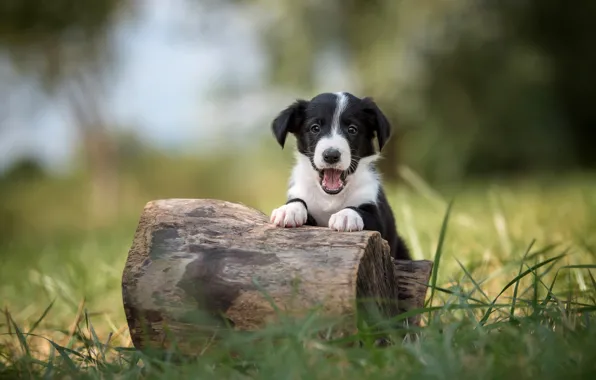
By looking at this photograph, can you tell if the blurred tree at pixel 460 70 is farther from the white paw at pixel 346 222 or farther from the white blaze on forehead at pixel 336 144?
the white paw at pixel 346 222

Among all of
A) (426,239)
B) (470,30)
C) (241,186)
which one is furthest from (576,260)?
(241,186)

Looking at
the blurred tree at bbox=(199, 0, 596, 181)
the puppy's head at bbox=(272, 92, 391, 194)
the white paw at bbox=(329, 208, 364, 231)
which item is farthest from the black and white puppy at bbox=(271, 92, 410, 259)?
the blurred tree at bbox=(199, 0, 596, 181)

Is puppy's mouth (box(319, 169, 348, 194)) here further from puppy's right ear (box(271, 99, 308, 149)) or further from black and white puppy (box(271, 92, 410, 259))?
puppy's right ear (box(271, 99, 308, 149))

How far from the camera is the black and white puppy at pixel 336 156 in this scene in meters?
3.99

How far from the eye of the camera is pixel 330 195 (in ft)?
13.5

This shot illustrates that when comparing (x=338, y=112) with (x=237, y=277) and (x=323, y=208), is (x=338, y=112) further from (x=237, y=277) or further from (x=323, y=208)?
(x=237, y=277)

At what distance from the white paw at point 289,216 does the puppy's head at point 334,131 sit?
1.16 ft

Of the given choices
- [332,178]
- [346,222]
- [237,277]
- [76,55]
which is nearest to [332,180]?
[332,178]

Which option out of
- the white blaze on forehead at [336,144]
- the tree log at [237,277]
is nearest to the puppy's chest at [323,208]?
the white blaze on forehead at [336,144]

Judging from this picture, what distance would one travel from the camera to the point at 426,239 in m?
6.39

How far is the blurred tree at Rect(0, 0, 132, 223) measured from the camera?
61.1 feet

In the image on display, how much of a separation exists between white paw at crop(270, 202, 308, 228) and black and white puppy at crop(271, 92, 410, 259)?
0.18 m

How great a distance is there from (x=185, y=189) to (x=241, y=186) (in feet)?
6.47

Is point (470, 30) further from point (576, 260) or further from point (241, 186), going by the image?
point (576, 260)
